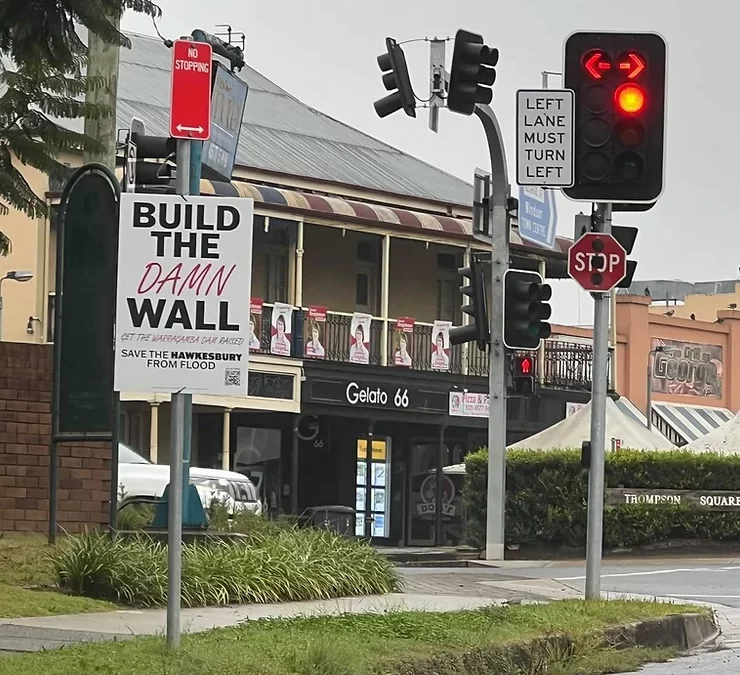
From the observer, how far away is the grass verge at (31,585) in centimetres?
1111

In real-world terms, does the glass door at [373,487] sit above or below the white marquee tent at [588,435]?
below

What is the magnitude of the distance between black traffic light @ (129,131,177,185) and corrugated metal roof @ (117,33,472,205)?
705 inches

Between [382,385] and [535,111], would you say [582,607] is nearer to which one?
[535,111]

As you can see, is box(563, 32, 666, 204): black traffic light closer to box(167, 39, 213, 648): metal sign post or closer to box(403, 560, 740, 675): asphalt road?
box(403, 560, 740, 675): asphalt road

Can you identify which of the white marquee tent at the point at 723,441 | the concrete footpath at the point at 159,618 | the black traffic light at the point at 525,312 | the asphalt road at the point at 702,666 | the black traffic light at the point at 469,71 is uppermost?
the black traffic light at the point at 469,71

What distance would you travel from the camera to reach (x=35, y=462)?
1534cm

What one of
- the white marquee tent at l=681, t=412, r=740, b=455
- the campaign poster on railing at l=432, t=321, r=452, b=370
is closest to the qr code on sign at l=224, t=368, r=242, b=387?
the white marquee tent at l=681, t=412, r=740, b=455

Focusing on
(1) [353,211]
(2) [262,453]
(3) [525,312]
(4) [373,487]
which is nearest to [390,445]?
(4) [373,487]

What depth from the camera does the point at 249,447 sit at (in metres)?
33.8

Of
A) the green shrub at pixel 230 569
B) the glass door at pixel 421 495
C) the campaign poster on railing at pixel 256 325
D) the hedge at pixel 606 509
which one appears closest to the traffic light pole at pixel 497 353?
the hedge at pixel 606 509

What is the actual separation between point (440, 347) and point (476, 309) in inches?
483

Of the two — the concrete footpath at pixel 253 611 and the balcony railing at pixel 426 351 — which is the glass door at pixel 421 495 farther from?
the concrete footpath at pixel 253 611

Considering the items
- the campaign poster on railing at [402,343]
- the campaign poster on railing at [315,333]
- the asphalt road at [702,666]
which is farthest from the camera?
the campaign poster on railing at [402,343]

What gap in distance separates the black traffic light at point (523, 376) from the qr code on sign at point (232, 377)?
1395 cm
